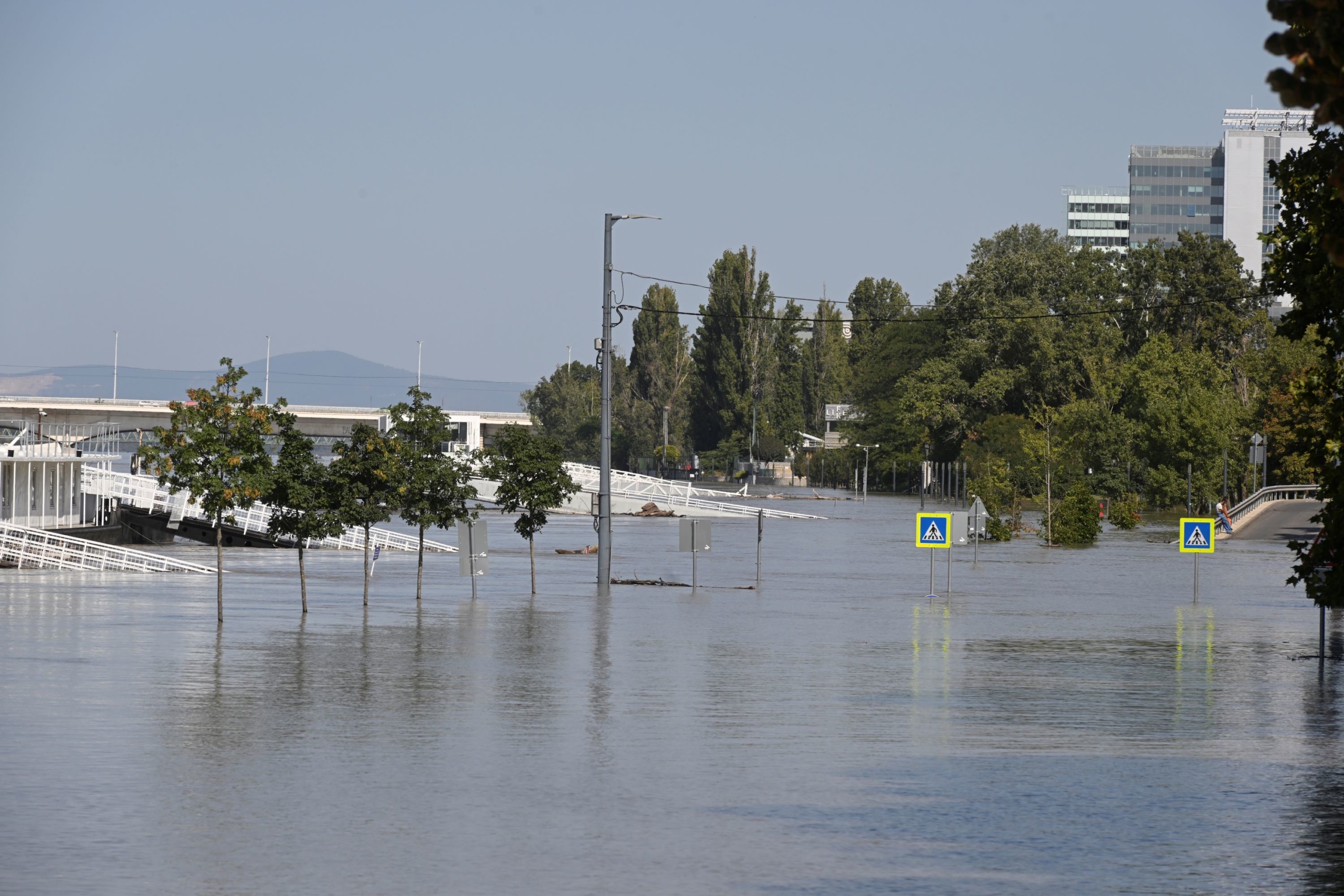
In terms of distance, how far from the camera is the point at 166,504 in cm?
6394

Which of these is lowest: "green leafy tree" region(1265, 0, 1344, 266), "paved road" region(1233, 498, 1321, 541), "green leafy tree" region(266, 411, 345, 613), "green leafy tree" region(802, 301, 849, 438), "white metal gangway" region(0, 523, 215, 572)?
"white metal gangway" region(0, 523, 215, 572)

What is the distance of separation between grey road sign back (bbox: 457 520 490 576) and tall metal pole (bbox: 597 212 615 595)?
2.78 meters

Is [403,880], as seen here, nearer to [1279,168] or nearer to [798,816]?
[798,816]

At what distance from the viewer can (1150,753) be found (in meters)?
13.5

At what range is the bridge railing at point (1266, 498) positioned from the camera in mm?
69688

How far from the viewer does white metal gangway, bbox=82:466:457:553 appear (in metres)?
57.1

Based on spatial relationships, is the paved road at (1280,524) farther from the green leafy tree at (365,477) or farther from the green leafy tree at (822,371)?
the green leafy tree at (822,371)

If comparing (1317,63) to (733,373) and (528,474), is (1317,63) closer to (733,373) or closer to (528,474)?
(528,474)

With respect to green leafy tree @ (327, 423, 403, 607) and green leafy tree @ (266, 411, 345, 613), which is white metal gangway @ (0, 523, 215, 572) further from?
green leafy tree @ (266, 411, 345, 613)

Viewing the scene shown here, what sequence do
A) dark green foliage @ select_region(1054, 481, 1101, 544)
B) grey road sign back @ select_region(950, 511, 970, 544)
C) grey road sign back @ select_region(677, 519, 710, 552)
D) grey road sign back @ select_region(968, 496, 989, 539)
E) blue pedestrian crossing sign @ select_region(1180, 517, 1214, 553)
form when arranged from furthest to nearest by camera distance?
1. dark green foliage @ select_region(1054, 481, 1101, 544)
2. grey road sign back @ select_region(950, 511, 970, 544)
3. grey road sign back @ select_region(968, 496, 989, 539)
4. grey road sign back @ select_region(677, 519, 710, 552)
5. blue pedestrian crossing sign @ select_region(1180, 517, 1214, 553)

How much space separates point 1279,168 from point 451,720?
893cm

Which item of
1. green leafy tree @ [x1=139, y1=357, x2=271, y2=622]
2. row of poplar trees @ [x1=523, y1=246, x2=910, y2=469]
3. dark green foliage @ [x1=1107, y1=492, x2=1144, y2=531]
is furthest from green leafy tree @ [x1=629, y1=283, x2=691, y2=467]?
green leafy tree @ [x1=139, y1=357, x2=271, y2=622]

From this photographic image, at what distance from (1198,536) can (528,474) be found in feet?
45.0

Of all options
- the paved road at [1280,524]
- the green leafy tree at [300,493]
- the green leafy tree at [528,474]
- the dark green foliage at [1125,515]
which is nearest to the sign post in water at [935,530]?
the green leafy tree at [528,474]
